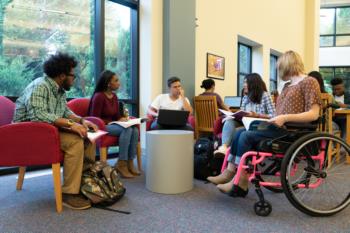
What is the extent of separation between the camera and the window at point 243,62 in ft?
22.1

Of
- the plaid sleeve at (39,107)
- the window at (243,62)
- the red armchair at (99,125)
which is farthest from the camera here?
the window at (243,62)

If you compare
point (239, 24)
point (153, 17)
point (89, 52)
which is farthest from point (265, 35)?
point (89, 52)

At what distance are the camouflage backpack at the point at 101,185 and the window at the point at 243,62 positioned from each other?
4691 millimetres

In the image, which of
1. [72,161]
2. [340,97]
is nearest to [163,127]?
[72,161]

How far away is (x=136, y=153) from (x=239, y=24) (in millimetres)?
4072

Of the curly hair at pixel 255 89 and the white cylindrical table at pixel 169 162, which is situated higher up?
the curly hair at pixel 255 89

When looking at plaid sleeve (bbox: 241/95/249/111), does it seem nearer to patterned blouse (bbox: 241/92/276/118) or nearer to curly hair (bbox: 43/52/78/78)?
patterned blouse (bbox: 241/92/276/118)

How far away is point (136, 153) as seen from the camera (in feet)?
10.3

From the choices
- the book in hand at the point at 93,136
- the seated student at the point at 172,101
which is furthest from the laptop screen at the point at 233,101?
the book in hand at the point at 93,136

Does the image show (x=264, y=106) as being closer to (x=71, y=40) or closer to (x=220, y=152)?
(x=220, y=152)

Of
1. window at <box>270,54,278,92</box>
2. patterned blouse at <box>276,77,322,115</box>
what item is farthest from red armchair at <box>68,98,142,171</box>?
window at <box>270,54,278,92</box>

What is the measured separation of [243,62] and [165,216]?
5636 mm

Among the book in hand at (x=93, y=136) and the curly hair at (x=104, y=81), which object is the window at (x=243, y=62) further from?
the book in hand at (x=93, y=136)

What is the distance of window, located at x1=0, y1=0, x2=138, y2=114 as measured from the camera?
3.14 metres
